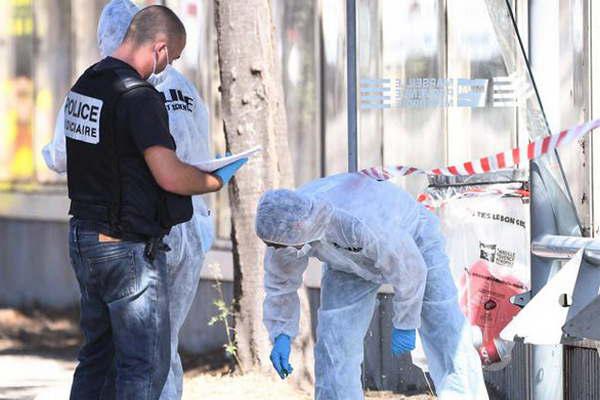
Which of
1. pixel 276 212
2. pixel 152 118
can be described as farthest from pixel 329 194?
pixel 152 118

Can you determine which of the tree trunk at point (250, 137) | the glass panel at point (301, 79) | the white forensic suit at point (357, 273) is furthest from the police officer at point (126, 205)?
the glass panel at point (301, 79)

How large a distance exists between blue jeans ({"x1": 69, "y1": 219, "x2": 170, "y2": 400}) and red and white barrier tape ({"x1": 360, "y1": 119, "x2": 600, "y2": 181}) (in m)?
1.29

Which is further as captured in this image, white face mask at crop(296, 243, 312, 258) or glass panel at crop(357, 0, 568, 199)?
glass panel at crop(357, 0, 568, 199)

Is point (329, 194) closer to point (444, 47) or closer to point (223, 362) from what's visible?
point (444, 47)

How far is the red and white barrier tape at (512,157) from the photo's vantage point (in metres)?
5.48

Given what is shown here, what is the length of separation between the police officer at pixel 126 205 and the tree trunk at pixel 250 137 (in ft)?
8.85

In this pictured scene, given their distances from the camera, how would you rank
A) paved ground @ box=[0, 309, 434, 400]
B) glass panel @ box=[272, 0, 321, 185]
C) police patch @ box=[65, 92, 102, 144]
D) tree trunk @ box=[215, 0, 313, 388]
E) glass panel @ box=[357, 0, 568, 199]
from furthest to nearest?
glass panel @ box=[272, 0, 321, 185] → tree trunk @ box=[215, 0, 313, 388] → paved ground @ box=[0, 309, 434, 400] → glass panel @ box=[357, 0, 568, 199] → police patch @ box=[65, 92, 102, 144]

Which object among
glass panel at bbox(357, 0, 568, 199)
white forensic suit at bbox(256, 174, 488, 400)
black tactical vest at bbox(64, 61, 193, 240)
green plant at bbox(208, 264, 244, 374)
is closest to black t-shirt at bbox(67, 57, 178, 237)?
black tactical vest at bbox(64, 61, 193, 240)

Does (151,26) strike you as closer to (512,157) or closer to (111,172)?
(111,172)

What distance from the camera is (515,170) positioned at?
695cm

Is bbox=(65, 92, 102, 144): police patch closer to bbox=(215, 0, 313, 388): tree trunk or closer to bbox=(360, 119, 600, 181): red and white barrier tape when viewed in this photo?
bbox=(360, 119, 600, 181): red and white barrier tape

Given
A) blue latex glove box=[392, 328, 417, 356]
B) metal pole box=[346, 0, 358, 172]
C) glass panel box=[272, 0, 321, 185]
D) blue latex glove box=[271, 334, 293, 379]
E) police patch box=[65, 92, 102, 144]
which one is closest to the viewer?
police patch box=[65, 92, 102, 144]

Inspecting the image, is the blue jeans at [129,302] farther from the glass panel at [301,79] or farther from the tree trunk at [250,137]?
the glass panel at [301,79]

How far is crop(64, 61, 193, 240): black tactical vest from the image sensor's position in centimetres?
557
